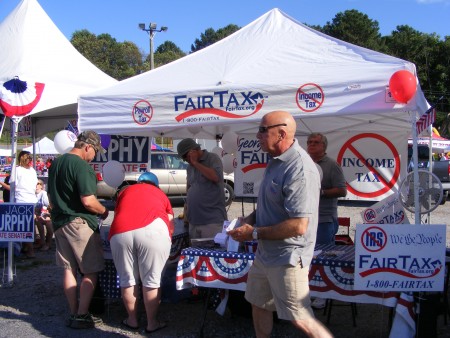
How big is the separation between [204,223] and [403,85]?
231 cm

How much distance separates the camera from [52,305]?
5031 mm

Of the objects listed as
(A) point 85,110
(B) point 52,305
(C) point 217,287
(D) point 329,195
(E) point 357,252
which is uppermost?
(A) point 85,110

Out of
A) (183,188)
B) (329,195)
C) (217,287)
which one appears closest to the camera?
(217,287)

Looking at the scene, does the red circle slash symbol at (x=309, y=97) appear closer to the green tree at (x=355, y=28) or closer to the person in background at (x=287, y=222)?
the person in background at (x=287, y=222)

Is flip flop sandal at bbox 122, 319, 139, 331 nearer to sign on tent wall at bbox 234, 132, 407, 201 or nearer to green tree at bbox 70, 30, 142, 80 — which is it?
sign on tent wall at bbox 234, 132, 407, 201

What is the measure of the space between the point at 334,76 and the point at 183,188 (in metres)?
10.6

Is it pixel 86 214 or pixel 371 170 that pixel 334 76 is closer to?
pixel 86 214

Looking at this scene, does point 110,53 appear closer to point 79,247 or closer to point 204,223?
point 204,223

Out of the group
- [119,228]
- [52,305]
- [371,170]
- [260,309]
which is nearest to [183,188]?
[371,170]

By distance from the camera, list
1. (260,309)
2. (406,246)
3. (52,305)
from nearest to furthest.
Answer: (260,309) → (406,246) → (52,305)

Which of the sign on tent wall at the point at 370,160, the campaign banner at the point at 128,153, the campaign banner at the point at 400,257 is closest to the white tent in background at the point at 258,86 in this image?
the campaign banner at the point at 400,257

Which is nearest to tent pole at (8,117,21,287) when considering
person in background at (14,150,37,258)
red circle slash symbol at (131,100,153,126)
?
person in background at (14,150,37,258)

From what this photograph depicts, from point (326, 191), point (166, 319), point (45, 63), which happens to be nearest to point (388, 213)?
point (326, 191)

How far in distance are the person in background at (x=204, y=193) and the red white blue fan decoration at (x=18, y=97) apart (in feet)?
6.71
